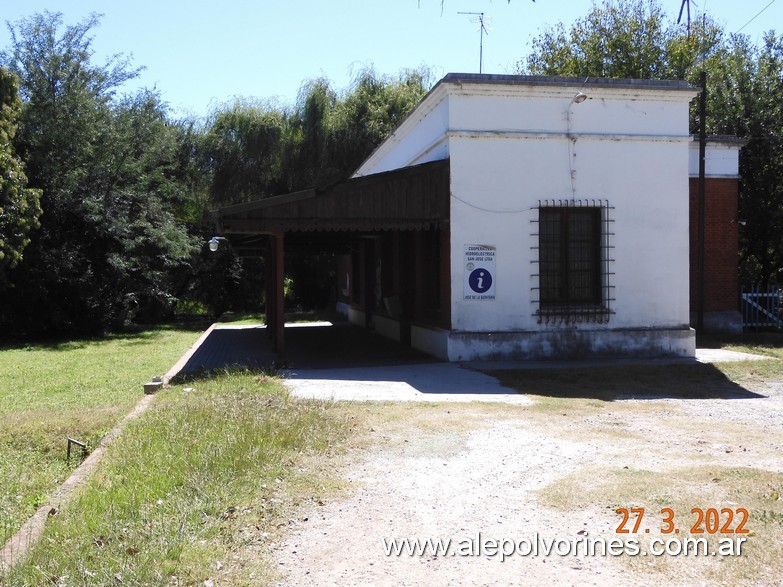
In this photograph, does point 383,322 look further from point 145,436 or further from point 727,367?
point 145,436

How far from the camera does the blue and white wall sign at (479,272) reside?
13.6 meters

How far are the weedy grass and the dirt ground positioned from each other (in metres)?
2.60

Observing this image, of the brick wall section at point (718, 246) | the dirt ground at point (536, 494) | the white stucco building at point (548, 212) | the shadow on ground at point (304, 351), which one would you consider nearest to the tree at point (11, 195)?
the shadow on ground at point (304, 351)

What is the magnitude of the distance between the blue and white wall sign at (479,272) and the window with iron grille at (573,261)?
940 mm

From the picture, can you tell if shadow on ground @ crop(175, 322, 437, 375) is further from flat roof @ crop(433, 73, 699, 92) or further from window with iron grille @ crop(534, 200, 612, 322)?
flat roof @ crop(433, 73, 699, 92)

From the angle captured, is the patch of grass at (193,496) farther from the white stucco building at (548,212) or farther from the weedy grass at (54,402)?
the white stucco building at (548,212)

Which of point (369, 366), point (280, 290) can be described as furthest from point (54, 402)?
point (369, 366)

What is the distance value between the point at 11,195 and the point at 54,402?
11.7 meters

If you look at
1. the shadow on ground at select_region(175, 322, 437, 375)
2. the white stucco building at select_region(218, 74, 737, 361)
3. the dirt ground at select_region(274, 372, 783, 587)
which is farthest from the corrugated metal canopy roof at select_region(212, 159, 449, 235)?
the dirt ground at select_region(274, 372, 783, 587)

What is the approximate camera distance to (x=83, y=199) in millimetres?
24391

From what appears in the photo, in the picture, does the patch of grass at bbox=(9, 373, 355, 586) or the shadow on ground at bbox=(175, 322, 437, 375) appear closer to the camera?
the patch of grass at bbox=(9, 373, 355, 586)

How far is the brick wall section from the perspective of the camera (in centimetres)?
1959

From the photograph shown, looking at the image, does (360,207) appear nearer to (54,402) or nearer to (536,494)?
(54,402)

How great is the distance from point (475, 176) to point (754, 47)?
66.4 feet
